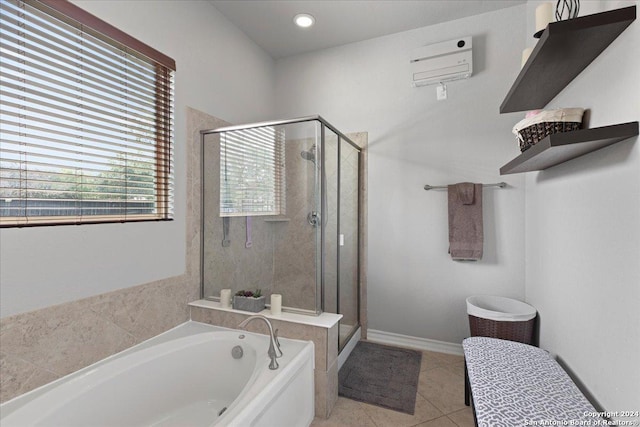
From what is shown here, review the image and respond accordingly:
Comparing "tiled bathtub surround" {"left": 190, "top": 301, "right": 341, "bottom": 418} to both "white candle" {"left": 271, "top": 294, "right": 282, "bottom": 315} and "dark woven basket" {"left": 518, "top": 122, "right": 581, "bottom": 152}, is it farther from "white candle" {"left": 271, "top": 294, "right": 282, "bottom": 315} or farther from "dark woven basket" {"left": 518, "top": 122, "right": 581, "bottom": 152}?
"dark woven basket" {"left": 518, "top": 122, "right": 581, "bottom": 152}

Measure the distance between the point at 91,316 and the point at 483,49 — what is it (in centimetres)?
321

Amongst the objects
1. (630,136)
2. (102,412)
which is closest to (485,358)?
(630,136)

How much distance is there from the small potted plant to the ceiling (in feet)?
Result: 7.11

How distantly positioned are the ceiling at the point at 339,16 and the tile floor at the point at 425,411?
2816 millimetres

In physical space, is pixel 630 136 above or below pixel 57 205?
above

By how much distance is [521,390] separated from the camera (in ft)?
3.91

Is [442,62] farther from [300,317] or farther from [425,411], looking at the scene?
[425,411]

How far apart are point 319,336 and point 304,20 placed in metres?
2.43

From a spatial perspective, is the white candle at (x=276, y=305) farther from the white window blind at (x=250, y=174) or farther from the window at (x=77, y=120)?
the window at (x=77, y=120)

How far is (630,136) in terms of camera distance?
0.95 meters

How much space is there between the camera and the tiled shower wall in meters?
1.24

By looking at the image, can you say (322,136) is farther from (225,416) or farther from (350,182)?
(225,416)

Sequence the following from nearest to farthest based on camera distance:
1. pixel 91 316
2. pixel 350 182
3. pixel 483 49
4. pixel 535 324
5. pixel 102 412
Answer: pixel 102 412 → pixel 91 316 → pixel 535 324 → pixel 483 49 → pixel 350 182

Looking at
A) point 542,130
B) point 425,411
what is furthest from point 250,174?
point 425,411
